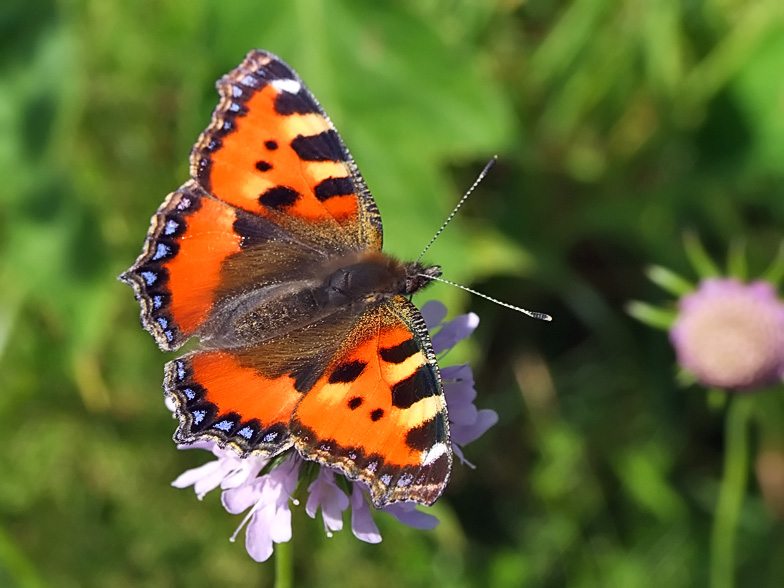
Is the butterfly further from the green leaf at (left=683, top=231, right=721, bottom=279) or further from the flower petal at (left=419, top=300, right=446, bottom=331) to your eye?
the green leaf at (left=683, top=231, right=721, bottom=279)

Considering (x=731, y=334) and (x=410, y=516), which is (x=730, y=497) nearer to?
(x=731, y=334)

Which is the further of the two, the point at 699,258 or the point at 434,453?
the point at 699,258

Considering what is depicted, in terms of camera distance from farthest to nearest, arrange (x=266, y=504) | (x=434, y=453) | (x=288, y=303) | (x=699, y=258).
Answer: (x=699, y=258)
(x=288, y=303)
(x=266, y=504)
(x=434, y=453)

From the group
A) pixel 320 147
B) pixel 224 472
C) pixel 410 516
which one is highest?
pixel 320 147

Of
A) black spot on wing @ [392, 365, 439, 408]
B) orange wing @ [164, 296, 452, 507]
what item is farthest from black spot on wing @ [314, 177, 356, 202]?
black spot on wing @ [392, 365, 439, 408]

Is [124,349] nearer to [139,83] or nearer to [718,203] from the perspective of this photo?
[139,83]

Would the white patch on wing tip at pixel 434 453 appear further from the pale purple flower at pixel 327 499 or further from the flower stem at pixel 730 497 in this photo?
the flower stem at pixel 730 497

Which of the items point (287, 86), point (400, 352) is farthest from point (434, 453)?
point (287, 86)

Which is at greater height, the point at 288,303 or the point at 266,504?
the point at 288,303
